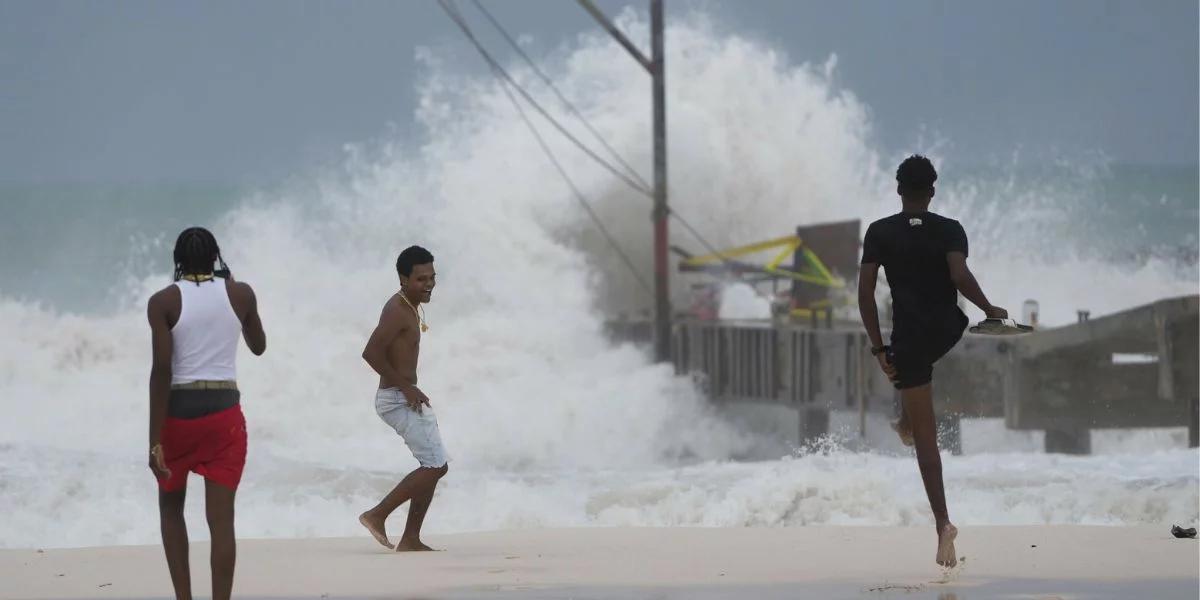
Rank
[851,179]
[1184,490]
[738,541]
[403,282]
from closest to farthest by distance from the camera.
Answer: [403,282]
[738,541]
[1184,490]
[851,179]

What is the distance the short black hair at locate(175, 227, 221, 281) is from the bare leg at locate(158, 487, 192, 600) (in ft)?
2.33

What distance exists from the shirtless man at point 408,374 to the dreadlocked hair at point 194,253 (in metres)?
1.87

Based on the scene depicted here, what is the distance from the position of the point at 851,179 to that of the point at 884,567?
40.7 metres

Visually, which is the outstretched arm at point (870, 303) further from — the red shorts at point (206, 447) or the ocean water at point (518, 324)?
the ocean water at point (518, 324)

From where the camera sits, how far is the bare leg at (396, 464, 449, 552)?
786cm

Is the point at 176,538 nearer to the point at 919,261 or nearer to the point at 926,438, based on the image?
the point at 926,438

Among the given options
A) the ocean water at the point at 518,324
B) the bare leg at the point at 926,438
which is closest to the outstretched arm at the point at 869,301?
the bare leg at the point at 926,438

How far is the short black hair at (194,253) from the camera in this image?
5766mm

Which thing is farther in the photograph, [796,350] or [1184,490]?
[796,350]

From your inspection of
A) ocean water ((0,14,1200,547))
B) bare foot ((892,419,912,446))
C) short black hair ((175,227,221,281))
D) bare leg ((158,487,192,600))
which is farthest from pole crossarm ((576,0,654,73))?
bare leg ((158,487,192,600))

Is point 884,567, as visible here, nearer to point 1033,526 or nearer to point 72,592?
point 1033,526

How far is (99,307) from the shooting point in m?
36.3

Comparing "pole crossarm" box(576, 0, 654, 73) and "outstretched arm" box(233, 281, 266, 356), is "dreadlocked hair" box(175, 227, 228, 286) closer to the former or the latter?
"outstretched arm" box(233, 281, 266, 356)

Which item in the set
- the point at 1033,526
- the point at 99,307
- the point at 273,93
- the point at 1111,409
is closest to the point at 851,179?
the point at 99,307
